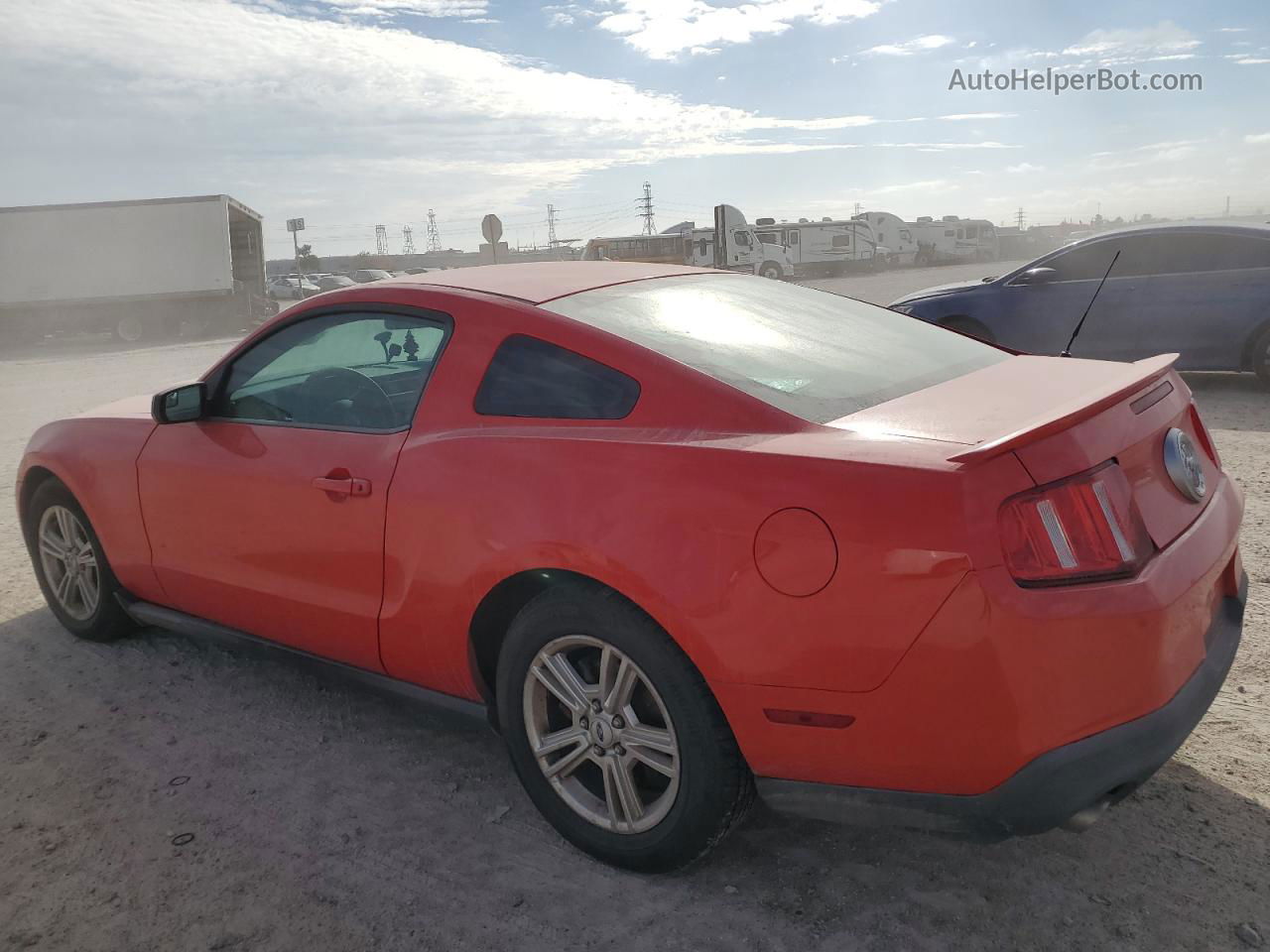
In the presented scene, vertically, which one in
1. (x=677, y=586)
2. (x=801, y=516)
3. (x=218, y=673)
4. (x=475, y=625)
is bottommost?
(x=218, y=673)

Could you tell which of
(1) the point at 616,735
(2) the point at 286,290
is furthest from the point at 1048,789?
(2) the point at 286,290

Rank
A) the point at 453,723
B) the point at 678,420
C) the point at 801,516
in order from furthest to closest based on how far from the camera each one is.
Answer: the point at 453,723
the point at 678,420
the point at 801,516

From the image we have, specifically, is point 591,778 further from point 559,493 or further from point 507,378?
point 507,378

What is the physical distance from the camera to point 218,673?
13.3 feet

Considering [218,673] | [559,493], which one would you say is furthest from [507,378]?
[218,673]

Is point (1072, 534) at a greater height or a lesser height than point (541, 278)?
lesser

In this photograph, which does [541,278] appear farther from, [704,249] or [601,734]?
[704,249]

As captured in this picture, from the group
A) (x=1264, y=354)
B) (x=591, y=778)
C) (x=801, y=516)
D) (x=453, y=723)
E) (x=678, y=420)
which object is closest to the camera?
(x=801, y=516)

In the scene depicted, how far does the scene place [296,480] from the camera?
318 cm

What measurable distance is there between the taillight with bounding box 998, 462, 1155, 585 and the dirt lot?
0.86m

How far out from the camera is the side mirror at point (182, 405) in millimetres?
3594

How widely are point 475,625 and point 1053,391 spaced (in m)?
1.61

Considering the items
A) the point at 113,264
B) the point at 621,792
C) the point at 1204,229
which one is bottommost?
the point at 621,792

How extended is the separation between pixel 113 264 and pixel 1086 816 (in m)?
29.2
